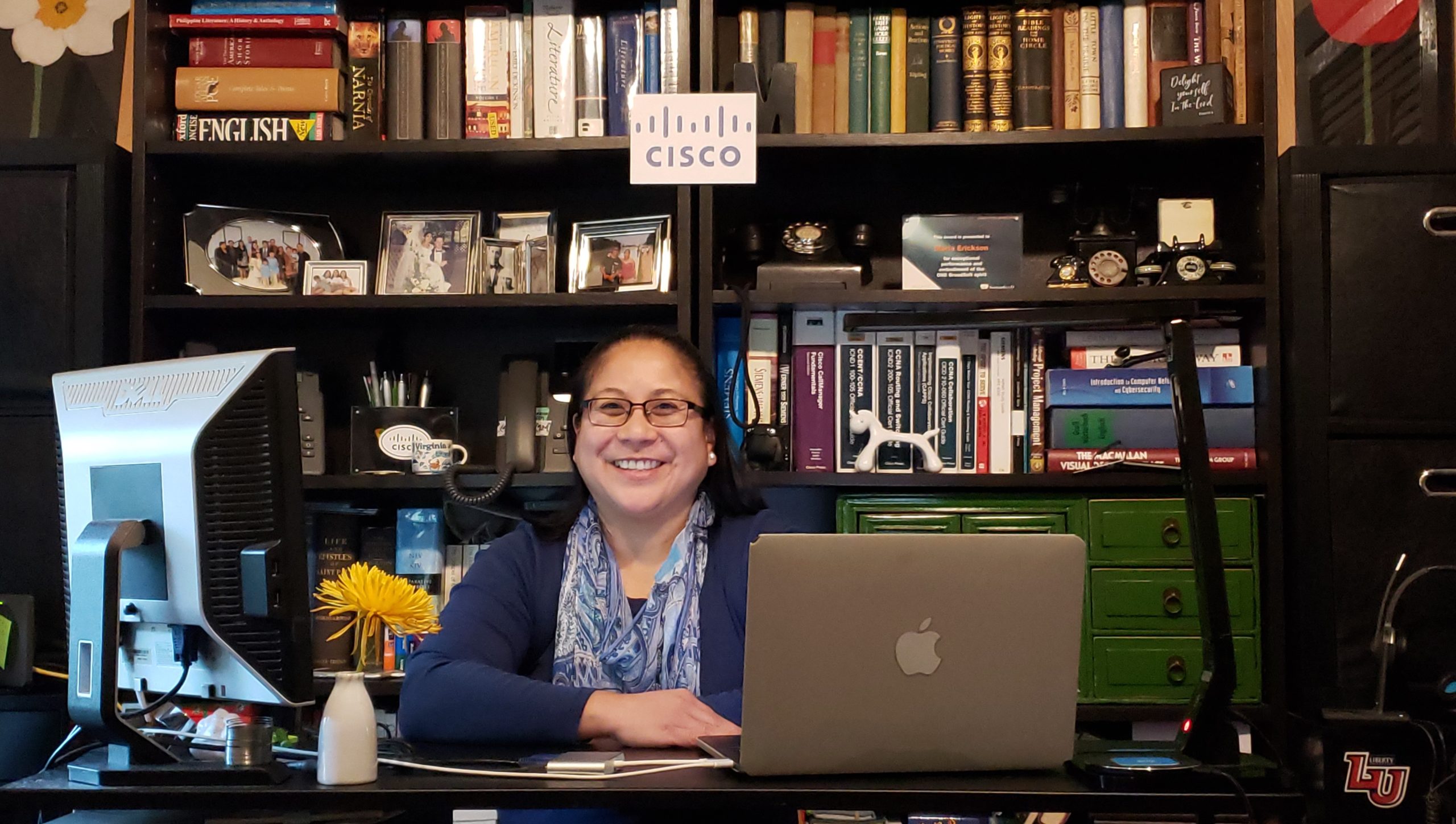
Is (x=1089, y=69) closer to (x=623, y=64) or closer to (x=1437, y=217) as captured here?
(x=1437, y=217)

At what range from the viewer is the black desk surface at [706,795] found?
3.50ft

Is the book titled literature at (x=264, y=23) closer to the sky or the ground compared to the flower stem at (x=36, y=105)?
closer to the sky

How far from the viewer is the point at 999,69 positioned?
2.30 metres

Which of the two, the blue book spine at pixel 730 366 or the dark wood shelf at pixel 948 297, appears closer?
the dark wood shelf at pixel 948 297

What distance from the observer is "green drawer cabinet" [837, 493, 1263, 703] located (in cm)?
214

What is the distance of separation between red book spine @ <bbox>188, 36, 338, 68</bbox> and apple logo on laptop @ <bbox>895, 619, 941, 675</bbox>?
69.3 inches

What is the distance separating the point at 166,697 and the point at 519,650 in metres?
0.51

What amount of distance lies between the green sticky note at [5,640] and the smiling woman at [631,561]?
898 millimetres

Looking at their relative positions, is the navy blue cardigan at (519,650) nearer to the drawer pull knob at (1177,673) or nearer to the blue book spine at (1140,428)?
the blue book spine at (1140,428)

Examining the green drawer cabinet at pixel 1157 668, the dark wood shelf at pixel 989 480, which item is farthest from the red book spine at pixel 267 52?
the green drawer cabinet at pixel 1157 668

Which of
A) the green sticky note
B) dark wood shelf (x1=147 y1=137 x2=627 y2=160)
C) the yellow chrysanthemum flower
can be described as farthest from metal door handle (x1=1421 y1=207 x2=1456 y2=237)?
the green sticky note

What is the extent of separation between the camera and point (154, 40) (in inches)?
91.0

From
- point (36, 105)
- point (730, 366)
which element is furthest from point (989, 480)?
point (36, 105)

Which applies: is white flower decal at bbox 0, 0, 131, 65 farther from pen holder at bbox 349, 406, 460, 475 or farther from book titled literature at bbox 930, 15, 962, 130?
book titled literature at bbox 930, 15, 962, 130
